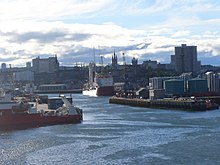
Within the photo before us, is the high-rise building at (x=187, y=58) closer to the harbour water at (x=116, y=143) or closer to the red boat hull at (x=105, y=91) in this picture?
the red boat hull at (x=105, y=91)

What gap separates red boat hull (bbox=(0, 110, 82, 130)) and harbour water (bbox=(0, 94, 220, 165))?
96 cm

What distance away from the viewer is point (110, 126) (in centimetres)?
2691

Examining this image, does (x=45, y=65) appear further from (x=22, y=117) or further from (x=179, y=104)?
(x=22, y=117)

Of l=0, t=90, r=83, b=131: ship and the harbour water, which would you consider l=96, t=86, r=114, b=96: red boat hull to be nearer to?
l=0, t=90, r=83, b=131: ship

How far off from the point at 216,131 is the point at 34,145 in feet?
28.0

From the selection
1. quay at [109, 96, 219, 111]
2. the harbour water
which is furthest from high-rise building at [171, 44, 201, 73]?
the harbour water

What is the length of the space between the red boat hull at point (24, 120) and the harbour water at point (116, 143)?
0.96 m

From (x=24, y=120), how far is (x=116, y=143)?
8.99m

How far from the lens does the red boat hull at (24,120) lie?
90.2 feet

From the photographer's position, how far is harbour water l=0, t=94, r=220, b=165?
17000 millimetres

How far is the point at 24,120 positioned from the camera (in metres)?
27.9

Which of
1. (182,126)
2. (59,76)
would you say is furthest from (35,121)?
(59,76)

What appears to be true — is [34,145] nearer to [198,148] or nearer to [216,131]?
[198,148]

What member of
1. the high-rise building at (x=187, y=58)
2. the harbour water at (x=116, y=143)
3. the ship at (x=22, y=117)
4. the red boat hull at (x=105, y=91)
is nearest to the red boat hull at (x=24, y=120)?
the ship at (x=22, y=117)
